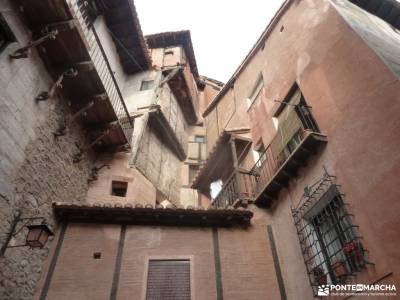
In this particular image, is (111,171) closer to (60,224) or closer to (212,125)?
(60,224)

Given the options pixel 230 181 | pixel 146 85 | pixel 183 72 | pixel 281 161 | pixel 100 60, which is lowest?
pixel 281 161

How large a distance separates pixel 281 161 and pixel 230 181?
236 cm

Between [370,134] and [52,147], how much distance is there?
767 cm

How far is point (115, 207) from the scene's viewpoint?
8.44 m

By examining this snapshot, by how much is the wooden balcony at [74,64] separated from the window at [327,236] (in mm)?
6377

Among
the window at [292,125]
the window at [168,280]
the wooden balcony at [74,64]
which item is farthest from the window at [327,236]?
the wooden balcony at [74,64]

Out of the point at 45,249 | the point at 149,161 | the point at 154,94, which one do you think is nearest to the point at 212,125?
the point at 154,94

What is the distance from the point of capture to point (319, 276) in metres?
6.86

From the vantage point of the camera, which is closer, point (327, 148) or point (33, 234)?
point (33, 234)

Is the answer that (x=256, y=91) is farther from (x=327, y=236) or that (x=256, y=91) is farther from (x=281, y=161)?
(x=327, y=236)

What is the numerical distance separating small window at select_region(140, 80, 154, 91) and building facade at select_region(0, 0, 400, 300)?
24.1 feet

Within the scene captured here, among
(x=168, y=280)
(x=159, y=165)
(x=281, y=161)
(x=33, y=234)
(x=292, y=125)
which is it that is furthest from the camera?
(x=159, y=165)

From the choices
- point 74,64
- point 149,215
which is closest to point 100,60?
point 74,64

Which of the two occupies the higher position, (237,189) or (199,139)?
(199,139)
